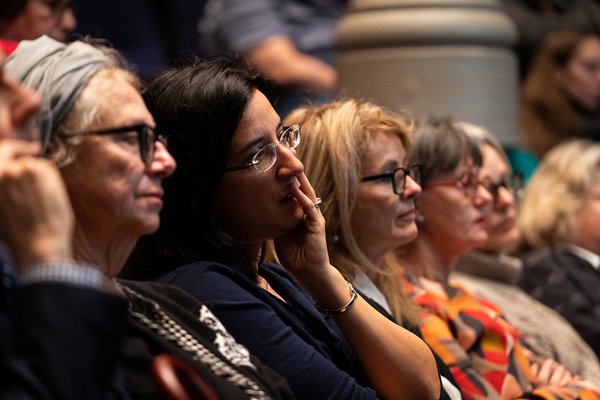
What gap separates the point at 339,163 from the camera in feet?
11.2

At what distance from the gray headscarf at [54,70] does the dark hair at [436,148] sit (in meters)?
1.86

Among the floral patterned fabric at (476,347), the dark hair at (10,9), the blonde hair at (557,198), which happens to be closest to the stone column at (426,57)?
the blonde hair at (557,198)

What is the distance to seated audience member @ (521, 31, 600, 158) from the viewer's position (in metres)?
7.02

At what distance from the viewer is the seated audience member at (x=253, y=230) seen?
2846 millimetres

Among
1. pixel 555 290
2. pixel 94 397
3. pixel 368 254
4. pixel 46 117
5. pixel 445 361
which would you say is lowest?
pixel 555 290

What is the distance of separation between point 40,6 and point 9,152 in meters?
1.74

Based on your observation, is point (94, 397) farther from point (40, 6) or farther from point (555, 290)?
point (555, 290)

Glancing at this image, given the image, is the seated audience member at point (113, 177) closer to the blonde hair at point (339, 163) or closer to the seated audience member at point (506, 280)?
the blonde hair at point (339, 163)

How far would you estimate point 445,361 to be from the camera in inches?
144

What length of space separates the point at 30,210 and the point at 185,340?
55 cm

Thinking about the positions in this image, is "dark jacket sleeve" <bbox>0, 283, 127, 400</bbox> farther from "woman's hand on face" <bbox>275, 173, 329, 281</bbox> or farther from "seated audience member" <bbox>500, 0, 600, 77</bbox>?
"seated audience member" <bbox>500, 0, 600, 77</bbox>

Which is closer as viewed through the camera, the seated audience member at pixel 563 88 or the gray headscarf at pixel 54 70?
the gray headscarf at pixel 54 70

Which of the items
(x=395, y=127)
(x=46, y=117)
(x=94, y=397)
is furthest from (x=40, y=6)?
(x=94, y=397)

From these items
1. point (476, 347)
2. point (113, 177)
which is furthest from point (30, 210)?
point (476, 347)
